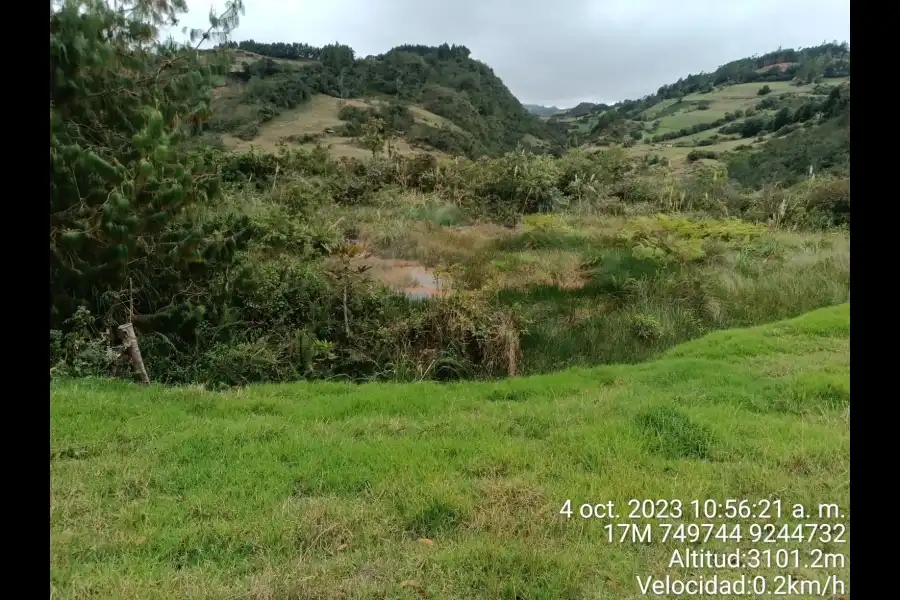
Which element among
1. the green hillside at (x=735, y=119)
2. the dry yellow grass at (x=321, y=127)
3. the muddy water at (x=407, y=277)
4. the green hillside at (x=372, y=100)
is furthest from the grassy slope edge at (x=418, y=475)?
the dry yellow grass at (x=321, y=127)

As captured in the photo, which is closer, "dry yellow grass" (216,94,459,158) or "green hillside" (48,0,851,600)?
"green hillside" (48,0,851,600)

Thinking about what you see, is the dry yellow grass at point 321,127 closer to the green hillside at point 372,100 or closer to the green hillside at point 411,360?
the green hillside at point 372,100

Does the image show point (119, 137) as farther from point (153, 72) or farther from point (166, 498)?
point (166, 498)

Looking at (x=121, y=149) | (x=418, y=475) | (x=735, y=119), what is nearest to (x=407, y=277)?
(x=121, y=149)

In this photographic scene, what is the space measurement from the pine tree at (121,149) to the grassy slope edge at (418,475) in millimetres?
985

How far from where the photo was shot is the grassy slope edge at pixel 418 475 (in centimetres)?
192

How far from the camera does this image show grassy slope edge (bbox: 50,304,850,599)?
6.31 ft

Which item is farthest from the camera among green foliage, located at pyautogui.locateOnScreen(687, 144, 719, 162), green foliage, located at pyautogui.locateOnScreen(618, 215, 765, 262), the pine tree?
green foliage, located at pyautogui.locateOnScreen(687, 144, 719, 162)

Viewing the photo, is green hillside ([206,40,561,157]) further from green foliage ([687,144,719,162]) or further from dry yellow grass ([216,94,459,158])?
green foliage ([687,144,719,162])

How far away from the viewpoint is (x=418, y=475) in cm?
253

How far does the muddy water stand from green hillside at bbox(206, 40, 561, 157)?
7.60 ft

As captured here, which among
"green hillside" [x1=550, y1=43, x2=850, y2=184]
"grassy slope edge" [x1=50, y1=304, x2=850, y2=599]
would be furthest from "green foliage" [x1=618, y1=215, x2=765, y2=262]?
"grassy slope edge" [x1=50, y1=304, x2=850, y2=599]

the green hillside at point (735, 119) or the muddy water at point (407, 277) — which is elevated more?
the green hillside at point (735, 119)

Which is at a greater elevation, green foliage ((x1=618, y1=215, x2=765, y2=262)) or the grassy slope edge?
green foliage ((x1=618, y1=215, x2=765, y2=262))
